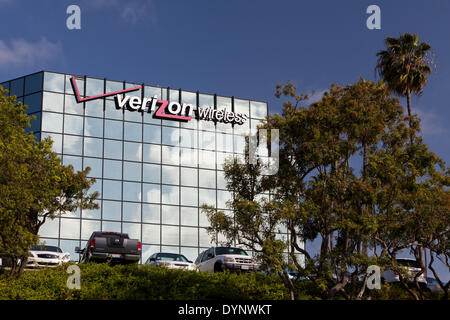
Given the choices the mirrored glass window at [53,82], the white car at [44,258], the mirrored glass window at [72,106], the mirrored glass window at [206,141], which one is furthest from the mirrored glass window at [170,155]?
the white car at [44,258]

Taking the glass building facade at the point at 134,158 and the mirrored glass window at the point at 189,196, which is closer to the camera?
the glass building facade at the point at 134,158

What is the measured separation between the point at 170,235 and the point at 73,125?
38.3 feet

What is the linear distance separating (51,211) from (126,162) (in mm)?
22229

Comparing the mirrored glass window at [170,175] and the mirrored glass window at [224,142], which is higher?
the mirrored glass window at [224,142]

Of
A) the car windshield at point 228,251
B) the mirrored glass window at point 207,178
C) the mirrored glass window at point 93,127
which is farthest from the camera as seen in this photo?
the mirrored glass window at point 207,178

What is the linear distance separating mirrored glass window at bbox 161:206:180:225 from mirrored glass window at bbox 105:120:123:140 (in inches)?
275

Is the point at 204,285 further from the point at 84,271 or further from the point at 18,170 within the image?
the point at 18,170

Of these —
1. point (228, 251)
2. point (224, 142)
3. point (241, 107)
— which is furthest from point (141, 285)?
point (241, 107)

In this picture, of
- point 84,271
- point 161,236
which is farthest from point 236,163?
point 161,236

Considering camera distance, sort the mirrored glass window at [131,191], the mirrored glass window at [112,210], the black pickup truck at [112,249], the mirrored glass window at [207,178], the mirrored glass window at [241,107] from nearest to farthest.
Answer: the black pickup truck at [112,249] → the mirrored glass window at [112,210] → the mirrored glass window at [131,191] → the mirrored glass window at [207,178] → the mirrored glass window at [241,107]

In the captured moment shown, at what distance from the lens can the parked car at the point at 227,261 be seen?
24688 mm

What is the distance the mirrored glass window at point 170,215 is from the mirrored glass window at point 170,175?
7.35 ft

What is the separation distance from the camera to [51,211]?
28438 mm

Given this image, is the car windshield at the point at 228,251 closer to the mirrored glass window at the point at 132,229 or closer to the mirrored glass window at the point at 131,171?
the mirrored glass window at the point at 132,229
